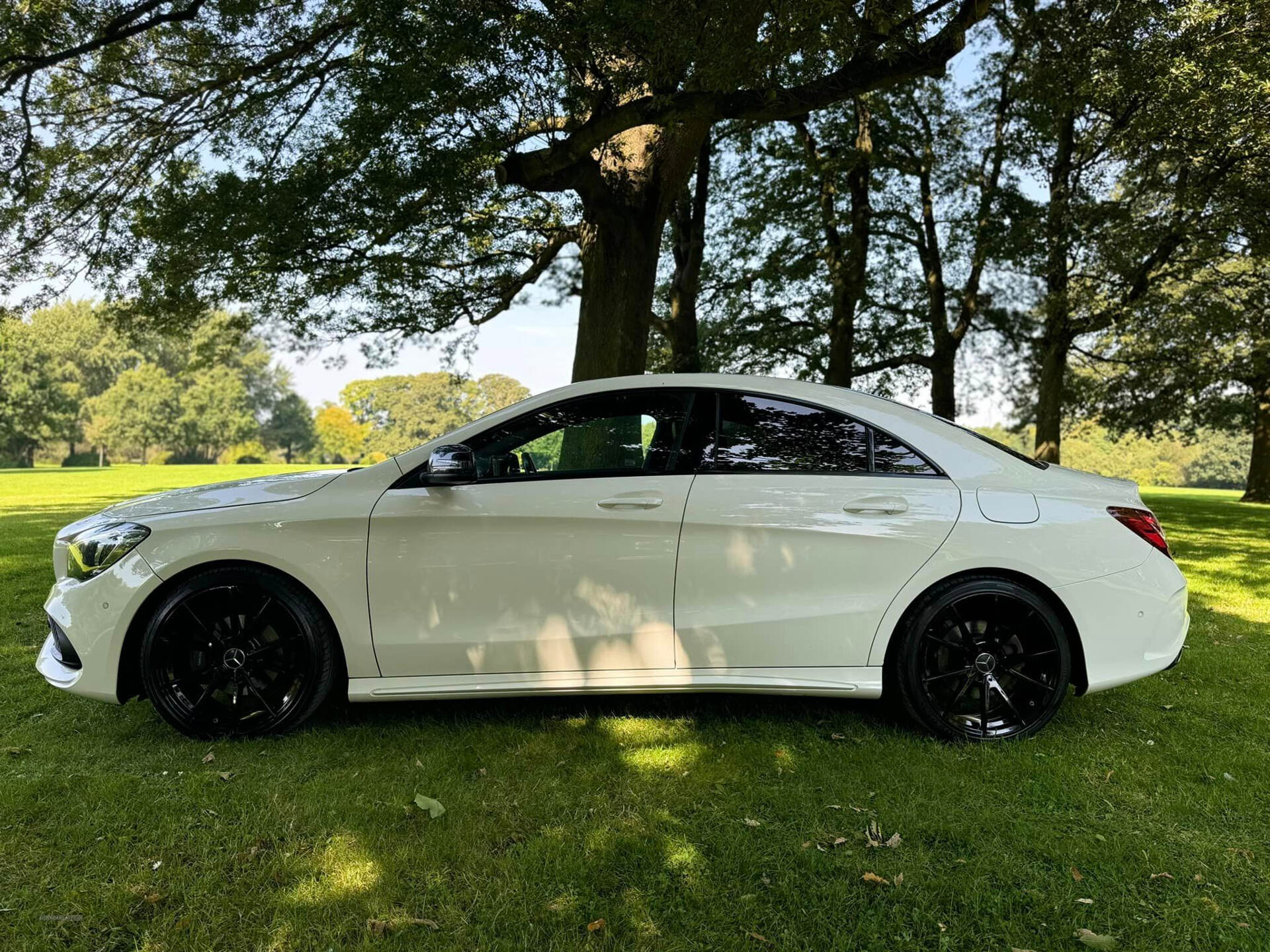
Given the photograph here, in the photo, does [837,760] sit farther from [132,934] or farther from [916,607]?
[132,934]

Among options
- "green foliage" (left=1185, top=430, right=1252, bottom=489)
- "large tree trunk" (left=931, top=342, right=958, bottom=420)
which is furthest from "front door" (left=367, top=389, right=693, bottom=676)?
"green foliage" (left=1185, top=430, right=1252, bottom=489)

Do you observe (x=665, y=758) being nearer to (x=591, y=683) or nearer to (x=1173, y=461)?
(x=591, y=683)

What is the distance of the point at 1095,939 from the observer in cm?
207

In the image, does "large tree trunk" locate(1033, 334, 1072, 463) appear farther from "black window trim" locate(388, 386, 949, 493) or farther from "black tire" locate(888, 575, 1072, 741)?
"black window trim" locate(388, 386, 949, 493)

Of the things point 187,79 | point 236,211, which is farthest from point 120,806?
point 187,79

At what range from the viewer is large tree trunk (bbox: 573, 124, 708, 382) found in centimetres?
816

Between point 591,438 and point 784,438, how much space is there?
0.85 meters

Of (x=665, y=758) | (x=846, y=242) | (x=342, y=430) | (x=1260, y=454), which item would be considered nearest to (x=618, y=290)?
(x=665, y=758)

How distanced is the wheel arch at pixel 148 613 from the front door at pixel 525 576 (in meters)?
0.31

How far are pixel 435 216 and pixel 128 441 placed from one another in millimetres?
68422

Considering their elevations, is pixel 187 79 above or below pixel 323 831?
above

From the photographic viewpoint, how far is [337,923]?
6.95 ft

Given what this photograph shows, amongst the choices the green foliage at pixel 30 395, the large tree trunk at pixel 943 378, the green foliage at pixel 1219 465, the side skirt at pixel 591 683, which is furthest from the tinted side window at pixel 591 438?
the green foliage at pixel 1219 465

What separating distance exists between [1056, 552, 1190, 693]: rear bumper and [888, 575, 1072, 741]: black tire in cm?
10
